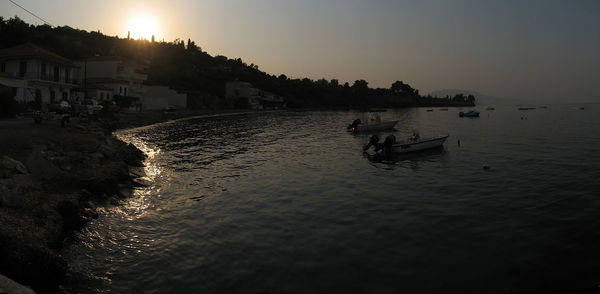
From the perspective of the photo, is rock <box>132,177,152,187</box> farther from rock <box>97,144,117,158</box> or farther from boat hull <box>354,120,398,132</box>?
boat hull <box>354,120,398,132</box>

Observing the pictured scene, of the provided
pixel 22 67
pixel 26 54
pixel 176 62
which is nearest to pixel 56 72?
pixel 22 67

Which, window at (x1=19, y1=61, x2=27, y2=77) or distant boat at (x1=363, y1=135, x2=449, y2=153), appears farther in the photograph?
window at (x1=19, y1=61, x2=27, y2=77)

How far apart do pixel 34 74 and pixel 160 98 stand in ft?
127

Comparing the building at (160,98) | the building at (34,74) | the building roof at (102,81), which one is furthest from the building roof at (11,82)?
the building at (160,98)

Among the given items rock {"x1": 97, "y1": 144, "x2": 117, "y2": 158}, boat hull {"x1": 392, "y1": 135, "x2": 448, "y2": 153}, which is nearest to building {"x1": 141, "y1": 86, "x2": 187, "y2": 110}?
rock {"x1": 97, "y1": 144, "x2": 117, "y2": 158}

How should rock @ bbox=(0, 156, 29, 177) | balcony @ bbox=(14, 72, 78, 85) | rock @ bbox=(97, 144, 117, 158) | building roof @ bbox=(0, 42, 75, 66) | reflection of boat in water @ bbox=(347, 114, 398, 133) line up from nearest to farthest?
1. rock @ bbox=(0, 156, 29, 177)
2. rock @ bbox=(97, 144, 117, 158)
3. balcony @ bbox=(14, 72, 78, 85)
4. building roof @ bbox=(0, 42, 75, 66)
5. reflection of boat in water @ bbox=(347, 114, 398, 133)

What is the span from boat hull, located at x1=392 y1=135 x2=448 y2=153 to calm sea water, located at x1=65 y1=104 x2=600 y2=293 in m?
6.86

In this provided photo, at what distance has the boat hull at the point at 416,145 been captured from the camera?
33.2 metres

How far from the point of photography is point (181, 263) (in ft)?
36.2

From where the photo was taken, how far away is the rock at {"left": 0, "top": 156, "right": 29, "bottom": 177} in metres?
13.4

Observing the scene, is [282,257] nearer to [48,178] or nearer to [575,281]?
[575,281]

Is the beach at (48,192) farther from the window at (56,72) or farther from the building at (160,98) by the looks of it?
the building at (160,98)

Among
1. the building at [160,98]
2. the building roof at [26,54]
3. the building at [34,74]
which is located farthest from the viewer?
the building at [160,98]

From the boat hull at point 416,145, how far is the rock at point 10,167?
27.4 meters
